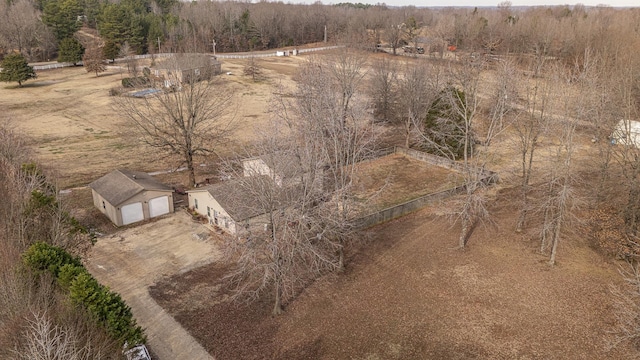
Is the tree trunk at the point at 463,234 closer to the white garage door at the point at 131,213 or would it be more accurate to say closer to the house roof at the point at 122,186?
the house roof at the point at 122,186

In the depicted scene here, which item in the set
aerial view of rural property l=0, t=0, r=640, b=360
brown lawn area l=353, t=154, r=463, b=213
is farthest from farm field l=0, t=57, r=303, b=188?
brown lawn area l=353, t=154, r=463, b=213

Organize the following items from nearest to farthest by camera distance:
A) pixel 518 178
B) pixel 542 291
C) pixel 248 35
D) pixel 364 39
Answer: pixel 542 291 < pixel 518 178 < pixel 364 39 < pixel 248 35

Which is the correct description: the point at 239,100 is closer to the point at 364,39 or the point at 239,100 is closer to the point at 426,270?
the point at 364,39

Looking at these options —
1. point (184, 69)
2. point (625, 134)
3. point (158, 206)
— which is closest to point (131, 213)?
point (158, 206)

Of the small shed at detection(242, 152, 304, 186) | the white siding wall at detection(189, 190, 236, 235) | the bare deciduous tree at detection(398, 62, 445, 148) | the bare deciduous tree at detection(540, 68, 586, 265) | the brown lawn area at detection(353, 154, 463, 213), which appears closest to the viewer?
the small shed at detection(242, 152, 304, 186)

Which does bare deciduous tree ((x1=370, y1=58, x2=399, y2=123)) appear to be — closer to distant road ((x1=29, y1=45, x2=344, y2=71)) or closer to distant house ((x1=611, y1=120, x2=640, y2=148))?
distant house ((x1=611, y1=120, x2=640, y2=148))

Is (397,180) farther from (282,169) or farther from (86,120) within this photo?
(86,120)

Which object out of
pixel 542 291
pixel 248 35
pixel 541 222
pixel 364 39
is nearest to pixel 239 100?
pixel 364 39
